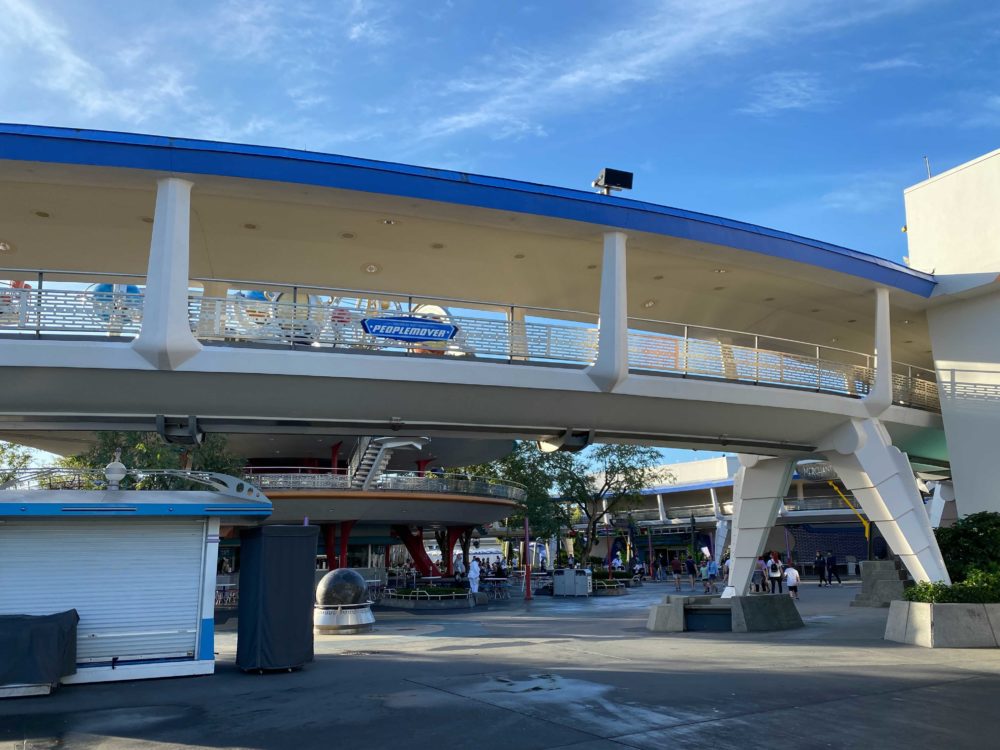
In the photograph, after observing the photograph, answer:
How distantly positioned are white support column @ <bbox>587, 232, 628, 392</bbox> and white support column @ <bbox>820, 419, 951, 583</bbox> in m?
6.92

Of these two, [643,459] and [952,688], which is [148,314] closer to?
[952,688]

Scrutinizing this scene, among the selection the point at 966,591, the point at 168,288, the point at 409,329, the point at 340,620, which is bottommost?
the point at 340,620

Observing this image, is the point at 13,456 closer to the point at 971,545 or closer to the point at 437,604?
the point at 437,604

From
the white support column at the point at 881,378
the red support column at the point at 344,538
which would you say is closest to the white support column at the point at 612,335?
the white support column at the point at 881,378

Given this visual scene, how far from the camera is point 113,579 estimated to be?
1223 cm

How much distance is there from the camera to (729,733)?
25.7 feet

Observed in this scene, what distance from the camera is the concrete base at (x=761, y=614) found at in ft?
58.2

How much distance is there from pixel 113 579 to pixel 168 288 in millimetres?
4698

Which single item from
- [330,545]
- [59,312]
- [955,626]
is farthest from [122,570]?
[330,545]

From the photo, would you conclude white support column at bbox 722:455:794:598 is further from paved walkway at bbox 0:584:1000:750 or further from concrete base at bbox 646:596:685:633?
paved walkway at bbox 0:584:1000:750

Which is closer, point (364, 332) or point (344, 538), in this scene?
point (364, 332)

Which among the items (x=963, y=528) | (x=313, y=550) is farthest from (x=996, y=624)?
(x=313, y=550)

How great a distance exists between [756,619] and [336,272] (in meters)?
12.7

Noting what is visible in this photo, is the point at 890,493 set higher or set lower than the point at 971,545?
higher
